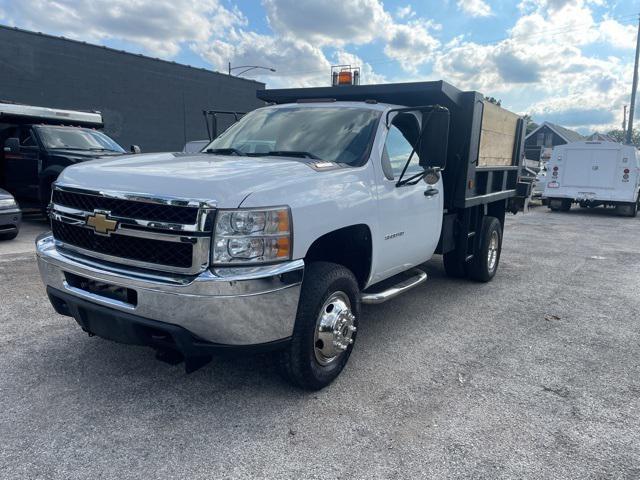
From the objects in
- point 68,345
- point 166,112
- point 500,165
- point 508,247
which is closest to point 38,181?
point 68,345

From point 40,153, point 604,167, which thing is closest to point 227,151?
point 40,153

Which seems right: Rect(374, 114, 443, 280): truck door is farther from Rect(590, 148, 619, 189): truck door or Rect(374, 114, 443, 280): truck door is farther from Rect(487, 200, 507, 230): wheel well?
Rect(590, 148, 619, 189): truck door

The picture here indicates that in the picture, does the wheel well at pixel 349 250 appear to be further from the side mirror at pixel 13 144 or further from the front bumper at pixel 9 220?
the side mirror at pixel 13 144

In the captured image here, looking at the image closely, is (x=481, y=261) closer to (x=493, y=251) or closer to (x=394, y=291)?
(x=493, y=251)

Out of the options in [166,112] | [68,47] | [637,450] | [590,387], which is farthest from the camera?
[166,112]

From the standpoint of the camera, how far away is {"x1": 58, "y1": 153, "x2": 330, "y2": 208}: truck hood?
273 cm

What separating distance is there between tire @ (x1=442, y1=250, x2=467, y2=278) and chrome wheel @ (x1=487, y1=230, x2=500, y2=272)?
37 cm

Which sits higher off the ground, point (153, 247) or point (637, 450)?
point (153, 247)

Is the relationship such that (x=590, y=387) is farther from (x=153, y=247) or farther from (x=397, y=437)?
(x=153, y=247)

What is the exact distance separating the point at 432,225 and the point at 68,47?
18.8 meters

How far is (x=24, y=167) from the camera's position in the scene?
999 cm

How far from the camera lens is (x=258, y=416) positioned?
120 inches

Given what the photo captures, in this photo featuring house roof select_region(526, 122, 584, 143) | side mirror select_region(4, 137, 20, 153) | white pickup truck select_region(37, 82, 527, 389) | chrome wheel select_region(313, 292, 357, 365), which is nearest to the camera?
white pickup truck select_region(37, 82, 527, 389)

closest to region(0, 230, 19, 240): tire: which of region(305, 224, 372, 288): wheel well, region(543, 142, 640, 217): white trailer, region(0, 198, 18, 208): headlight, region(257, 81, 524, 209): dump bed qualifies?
region(0, 198, 18, 208): headlight
